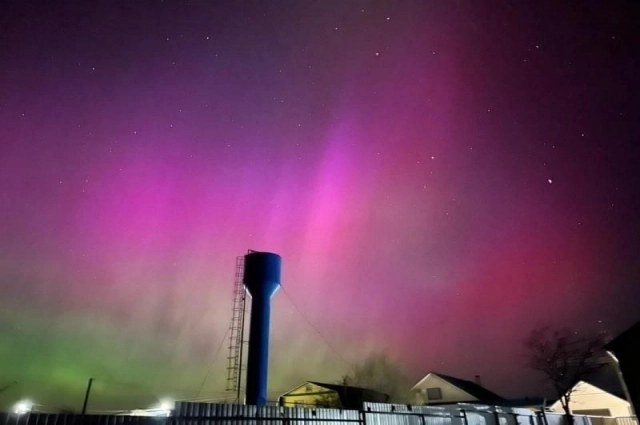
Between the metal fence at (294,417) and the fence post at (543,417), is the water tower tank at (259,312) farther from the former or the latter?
the fence post at (543,417)

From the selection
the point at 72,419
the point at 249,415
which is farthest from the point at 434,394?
the point at 72,419

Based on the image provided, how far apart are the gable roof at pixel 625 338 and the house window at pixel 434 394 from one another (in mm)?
23239

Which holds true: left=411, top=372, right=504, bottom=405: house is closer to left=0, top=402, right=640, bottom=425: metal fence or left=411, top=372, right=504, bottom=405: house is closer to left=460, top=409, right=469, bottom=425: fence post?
left=0, top=402, right=640, bottom=425: metal fence

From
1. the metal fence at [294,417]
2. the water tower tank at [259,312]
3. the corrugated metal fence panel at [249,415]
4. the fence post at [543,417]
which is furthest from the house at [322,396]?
the corrugated metal fence panel at [249,415]

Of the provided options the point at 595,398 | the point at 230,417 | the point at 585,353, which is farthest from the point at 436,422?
the point at 595,398

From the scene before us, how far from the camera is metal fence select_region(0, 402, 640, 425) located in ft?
31.4

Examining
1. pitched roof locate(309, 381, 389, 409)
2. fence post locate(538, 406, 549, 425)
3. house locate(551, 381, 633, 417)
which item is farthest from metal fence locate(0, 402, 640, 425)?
house locate(551, 381, 633, 417)

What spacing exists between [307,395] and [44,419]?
34.0 metres

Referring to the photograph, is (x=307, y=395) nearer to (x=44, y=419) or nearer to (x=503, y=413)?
(x=503, y=413)

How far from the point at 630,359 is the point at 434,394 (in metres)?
24.7

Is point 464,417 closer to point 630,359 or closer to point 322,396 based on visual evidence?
point 630,359

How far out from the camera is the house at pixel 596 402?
37819 millimetres

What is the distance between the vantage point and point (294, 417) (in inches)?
568

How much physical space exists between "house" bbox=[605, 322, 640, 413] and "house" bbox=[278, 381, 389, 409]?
21508mm
